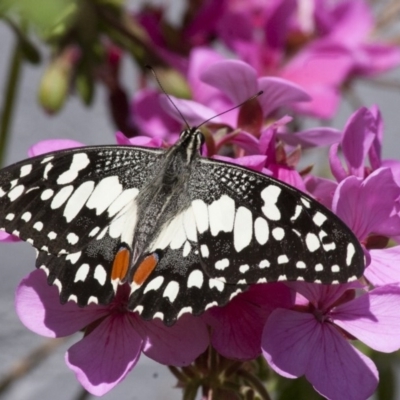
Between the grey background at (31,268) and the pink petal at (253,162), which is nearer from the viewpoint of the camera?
the pink petal at (253,162)

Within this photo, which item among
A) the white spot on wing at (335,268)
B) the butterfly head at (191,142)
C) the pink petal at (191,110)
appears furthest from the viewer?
the pink petal at (191,110)

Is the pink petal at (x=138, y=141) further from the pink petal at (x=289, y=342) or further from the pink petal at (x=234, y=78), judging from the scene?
the pink petal at (x=289, y=342)

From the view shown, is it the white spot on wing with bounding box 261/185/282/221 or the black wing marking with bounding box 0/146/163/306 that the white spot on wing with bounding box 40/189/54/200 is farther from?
the white spot on wing with bounding box 261/185/282/221

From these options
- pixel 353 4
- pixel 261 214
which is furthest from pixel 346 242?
pixel 353 4

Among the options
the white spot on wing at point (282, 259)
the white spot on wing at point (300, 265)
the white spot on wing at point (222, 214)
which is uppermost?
the white spot on wing at point (222, 214)

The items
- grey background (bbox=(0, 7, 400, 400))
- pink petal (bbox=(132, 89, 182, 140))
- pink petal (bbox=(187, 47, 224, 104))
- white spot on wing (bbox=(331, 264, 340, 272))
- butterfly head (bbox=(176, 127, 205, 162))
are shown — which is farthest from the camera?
grey background (bbox=(0, 7, 400, 400))

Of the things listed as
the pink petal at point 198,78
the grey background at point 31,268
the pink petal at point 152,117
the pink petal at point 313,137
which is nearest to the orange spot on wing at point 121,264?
the pink petal at point 313,137

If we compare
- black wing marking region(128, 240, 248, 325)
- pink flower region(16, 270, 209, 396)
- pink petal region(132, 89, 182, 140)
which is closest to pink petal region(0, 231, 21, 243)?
pink flower region(16, 270, 209, 396)

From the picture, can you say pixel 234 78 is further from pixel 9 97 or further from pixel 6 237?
pixel 9 97
